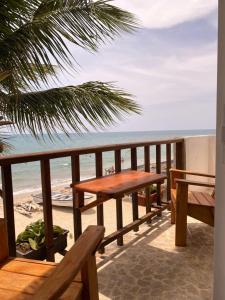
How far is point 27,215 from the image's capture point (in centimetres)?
811

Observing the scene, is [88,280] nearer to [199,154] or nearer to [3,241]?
[3,241]

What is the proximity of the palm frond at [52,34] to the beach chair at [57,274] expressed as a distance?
52.5 inches

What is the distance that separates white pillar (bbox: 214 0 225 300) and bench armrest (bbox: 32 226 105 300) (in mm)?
462

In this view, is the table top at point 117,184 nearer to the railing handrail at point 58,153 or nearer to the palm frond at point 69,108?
the railing handrail at point 58,153

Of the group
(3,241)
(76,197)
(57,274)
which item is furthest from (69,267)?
(76,197)

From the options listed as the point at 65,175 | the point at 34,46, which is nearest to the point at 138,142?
the point at 34,46

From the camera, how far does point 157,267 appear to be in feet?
7.39

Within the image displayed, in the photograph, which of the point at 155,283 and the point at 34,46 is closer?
the point at 155,283

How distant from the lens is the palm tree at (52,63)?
7.23ft

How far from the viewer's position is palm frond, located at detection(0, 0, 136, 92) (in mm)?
2195

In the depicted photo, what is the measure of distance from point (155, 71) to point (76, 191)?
37.4ft

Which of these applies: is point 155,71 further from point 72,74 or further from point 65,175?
point 72,74

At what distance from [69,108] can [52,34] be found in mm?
591

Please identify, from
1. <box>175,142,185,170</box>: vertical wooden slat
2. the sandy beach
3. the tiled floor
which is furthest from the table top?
the sandy beach
